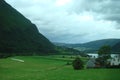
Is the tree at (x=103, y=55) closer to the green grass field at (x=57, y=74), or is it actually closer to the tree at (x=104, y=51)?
the tree at (x=104, y=51)

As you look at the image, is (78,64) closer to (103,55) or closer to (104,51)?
(103,55)

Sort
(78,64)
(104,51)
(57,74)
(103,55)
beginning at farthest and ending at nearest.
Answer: (104,51) → (103,55) → (78,64) → (57,74)

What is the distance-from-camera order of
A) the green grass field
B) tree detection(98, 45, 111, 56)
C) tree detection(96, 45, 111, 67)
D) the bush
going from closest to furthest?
the green grass field, the bush, tree detection(96, 45, 111, 67), tree detection(98, 45, 111, 56)

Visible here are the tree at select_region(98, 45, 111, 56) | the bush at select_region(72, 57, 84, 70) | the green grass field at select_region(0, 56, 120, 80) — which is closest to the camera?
the green grass field at select_region(0, 56, 120, 80)

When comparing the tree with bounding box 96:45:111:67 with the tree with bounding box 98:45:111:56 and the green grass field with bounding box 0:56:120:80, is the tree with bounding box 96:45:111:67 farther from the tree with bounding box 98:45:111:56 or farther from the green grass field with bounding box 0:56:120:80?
the green grass field with bounding box 0:56:120:80

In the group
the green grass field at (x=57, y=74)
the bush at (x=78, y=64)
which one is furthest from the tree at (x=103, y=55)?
the green grass field at (x=57, y=74)

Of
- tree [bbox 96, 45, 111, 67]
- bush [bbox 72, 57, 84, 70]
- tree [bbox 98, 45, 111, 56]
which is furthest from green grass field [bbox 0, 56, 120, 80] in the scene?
tree [bbox 98, 45, 111, 56]

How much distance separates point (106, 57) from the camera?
4476 inches

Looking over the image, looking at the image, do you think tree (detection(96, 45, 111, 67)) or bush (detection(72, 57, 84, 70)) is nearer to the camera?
bush (detection(72, 57, 84, 70))

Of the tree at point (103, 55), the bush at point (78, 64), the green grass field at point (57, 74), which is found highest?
the tree at point (103, 55)

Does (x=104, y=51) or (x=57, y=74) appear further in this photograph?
(x=104, y=51)

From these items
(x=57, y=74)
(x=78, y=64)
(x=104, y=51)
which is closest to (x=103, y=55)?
(x=104, y=51)

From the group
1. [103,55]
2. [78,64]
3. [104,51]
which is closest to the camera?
[78,64]

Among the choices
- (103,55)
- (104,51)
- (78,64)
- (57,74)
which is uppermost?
A: (104,51)
